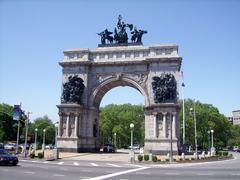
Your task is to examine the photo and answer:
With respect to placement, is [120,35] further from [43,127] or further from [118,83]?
[43,127]

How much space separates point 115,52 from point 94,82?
5907 millimetres

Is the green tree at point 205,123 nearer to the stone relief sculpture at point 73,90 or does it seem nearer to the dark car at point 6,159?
the stone relief sculpture at point 73,90

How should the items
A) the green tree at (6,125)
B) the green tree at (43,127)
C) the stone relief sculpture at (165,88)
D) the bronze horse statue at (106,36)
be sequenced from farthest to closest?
the green tree at (43,127) → the green tree at (6,125) → the bronze horse statue at (106,36) → the stone relief sculpture at (165,88)

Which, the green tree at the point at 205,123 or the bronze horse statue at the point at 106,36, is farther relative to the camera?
the green tree at the point at 205,123

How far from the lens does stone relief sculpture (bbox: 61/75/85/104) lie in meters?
52.9

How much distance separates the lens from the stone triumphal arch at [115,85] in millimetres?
48781

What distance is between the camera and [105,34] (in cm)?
5622

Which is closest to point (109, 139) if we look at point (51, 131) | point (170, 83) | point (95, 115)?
point (51, 131)

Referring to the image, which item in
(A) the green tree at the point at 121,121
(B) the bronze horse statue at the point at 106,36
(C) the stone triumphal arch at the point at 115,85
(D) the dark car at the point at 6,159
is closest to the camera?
(D) the dark car at the point at 6,159

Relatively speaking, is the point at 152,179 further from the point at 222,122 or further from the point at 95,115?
the point at 222,122

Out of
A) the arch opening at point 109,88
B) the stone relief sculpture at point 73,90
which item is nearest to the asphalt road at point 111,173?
the arch opening at point 109,88

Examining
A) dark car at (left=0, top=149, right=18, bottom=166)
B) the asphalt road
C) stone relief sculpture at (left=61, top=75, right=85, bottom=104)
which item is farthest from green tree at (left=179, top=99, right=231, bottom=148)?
dark car at (left=0, top=149, right=18, bottom=166)

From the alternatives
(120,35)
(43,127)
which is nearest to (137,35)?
(120,35)

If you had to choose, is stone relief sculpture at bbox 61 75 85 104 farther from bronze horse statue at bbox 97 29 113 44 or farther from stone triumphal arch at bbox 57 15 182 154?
bronze horse statue at bbox 97 29 113 44
